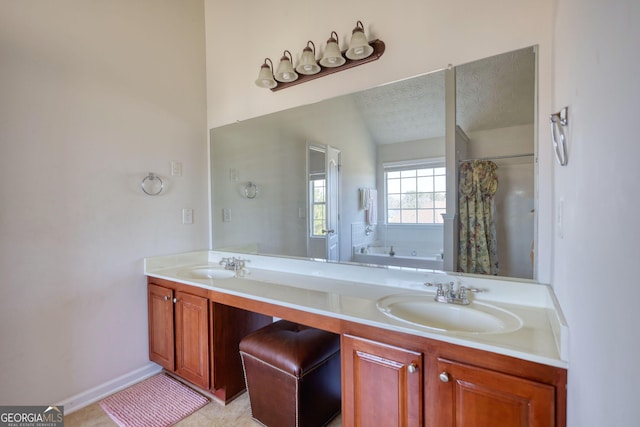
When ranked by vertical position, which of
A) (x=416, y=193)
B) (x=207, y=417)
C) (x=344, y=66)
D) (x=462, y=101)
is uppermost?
(x=344, y=66)

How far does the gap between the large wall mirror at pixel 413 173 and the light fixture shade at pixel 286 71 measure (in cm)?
22

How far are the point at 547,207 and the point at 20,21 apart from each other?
283 centimetres

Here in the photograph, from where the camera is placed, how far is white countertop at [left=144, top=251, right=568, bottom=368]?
3.14 ft

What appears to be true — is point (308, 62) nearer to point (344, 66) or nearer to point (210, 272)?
point (344, 66)

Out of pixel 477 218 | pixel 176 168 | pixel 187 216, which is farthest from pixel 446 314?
pixel 176 168

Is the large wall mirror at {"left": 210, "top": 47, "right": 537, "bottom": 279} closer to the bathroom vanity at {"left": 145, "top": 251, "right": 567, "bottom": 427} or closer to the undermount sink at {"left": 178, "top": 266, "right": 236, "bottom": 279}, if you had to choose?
the bathroom vanity at {"left": 145, "top": 251, "right": 567, "bottom": 427}

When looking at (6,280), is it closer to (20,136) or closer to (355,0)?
(20,136)

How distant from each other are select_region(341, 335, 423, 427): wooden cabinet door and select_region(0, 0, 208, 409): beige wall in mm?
1702

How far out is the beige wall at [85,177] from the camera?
1.65 metres

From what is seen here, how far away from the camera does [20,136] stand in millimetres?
1657

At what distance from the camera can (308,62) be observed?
1880mm

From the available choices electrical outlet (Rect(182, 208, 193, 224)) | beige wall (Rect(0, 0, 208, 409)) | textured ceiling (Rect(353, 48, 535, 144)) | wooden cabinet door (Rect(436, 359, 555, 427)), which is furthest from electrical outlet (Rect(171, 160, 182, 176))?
wooden cabinet door (Rect(436, 359, 555, 427))

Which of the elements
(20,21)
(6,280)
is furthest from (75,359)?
(20,21)

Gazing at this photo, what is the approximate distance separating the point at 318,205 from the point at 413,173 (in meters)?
0.70
